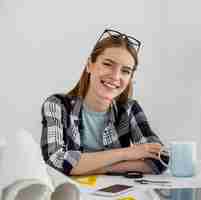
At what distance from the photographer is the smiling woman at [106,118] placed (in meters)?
1.52

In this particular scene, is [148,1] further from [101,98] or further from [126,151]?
[126,151]

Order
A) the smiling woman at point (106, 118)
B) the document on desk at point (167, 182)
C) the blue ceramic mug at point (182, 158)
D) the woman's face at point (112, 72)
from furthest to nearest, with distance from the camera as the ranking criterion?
the woman's face at point (112, 72)
the smiling woman at point (106, 118)
the blue ceramic mug at point (182, 158)
the document on desk at point (167, 182)

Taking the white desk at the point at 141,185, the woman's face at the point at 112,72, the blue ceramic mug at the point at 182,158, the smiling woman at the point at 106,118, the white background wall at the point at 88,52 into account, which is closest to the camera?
the white desk at the point at 141,185

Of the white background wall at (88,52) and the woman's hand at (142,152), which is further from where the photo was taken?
the white background wall at (88,52)

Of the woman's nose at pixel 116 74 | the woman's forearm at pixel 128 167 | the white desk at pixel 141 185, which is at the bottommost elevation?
the woman's forearm at pixel 128 167

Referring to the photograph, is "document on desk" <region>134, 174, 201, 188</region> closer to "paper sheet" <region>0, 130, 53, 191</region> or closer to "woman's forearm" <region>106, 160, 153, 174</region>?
"woman's forearm" <region>106, 160, 153, 174</region>

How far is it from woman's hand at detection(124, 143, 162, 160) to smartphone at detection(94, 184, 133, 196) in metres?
0.28

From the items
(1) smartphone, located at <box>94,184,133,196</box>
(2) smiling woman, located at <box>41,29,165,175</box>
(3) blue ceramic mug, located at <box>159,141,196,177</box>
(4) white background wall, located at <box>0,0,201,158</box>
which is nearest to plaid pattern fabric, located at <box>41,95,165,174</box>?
(2) smiling woman, located at <box>41,29,165,175</box>

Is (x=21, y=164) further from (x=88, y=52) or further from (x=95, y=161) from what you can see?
(x=88, y=52)

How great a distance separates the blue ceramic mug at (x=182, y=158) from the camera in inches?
55.6

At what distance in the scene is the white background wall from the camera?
8.00 feet

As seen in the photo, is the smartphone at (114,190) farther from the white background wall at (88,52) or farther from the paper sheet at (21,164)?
the white background wall at (88,52)

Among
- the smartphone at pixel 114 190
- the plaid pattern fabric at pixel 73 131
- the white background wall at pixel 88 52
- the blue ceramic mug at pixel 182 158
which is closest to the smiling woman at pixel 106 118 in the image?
the plaid pattern fabric at pixel 73 131

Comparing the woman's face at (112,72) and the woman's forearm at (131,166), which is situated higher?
the woman's face at (112,72)
